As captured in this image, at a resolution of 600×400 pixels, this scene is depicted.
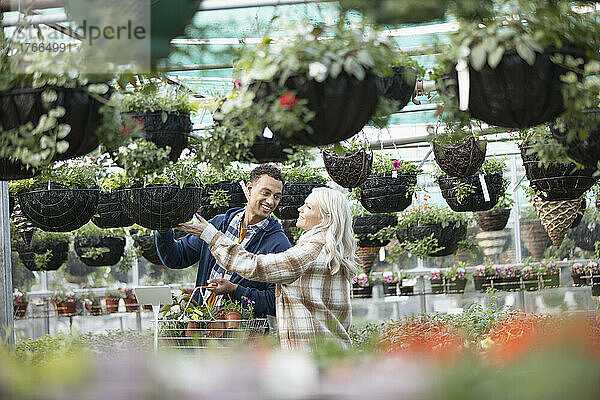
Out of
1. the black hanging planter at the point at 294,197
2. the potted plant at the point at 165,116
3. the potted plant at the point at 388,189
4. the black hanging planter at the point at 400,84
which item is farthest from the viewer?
the potted plant at the point at 388,189

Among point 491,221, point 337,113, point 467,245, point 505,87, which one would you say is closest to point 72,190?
point 337,113

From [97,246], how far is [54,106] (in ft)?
20.1

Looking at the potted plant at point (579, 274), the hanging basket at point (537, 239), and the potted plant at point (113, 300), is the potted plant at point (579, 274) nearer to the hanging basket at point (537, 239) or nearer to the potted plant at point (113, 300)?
the hanging basket at point (537, 239)

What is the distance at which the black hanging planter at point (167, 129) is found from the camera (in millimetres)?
2932

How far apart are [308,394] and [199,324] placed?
2.14 meters

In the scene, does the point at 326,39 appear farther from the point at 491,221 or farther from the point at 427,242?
the point at 427,242

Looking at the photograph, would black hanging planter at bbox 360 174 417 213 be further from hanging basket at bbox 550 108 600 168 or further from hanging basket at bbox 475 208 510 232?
hanging basket at bbox 550 108 600 168

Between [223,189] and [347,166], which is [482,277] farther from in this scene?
[347,166]

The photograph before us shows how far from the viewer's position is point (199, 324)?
3.11 m

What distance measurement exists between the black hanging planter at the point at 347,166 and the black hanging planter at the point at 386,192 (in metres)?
1.01

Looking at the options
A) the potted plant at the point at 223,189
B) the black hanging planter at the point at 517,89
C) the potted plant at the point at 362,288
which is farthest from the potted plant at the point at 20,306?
the black hanging planter at the point at 517,89

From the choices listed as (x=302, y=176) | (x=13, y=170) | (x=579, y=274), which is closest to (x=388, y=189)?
(x=302, y=176)

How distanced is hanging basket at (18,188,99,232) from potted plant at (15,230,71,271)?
11.8ft

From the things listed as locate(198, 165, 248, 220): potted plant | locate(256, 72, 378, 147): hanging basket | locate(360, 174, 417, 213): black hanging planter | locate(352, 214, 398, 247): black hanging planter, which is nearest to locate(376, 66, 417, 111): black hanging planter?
locate(256, 72, 378, 147): hanging basket
